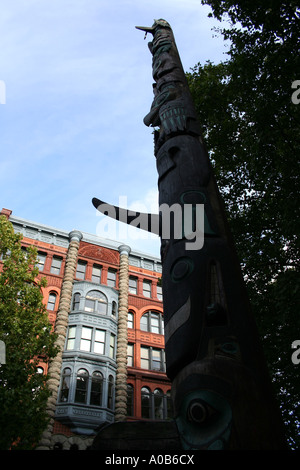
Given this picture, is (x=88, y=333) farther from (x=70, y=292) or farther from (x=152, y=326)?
(x=152, y=326)

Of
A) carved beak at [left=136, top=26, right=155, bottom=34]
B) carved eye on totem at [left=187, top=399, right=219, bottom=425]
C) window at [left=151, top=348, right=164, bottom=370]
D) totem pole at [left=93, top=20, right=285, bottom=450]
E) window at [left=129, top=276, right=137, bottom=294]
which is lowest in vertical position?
carved eye on totem at [left=187, top=399, right=219, bottom=425]

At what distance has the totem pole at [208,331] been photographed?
3.02m

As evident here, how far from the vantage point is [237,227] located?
11.6m

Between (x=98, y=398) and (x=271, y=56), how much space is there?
19424 mm

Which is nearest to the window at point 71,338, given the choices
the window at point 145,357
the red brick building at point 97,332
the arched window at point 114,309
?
the red brick building at point 97,332

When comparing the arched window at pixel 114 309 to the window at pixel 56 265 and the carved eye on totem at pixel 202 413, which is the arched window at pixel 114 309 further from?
the carved eye on totem at pixel 202 413

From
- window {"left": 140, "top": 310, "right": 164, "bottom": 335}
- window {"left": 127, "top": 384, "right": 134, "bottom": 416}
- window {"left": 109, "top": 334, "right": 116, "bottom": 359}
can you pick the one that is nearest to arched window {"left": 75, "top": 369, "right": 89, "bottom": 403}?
window {"left": 109, "top": 334, "right": 116, "bottom": 359}

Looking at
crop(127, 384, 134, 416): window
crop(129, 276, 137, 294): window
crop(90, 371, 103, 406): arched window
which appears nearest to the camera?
crop(90, 371, 103, 406): arched window

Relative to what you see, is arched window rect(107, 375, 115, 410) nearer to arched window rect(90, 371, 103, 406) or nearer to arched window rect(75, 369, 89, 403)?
arched window rect(90, 371, 103, 406)

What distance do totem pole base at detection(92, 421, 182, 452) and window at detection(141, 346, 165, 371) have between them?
72.1 ft

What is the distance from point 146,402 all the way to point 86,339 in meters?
5.53

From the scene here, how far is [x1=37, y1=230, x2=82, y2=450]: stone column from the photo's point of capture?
19123 mm

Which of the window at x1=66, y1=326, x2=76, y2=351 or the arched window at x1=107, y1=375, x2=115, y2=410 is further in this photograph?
the window at x1=66, y1=326, x2=76, y2=351
